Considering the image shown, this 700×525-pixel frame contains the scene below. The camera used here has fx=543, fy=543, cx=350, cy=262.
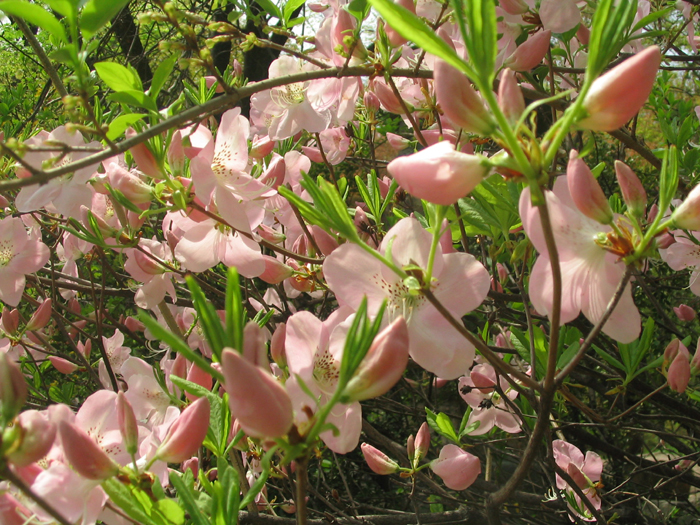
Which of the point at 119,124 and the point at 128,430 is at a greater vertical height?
the point at 119,124

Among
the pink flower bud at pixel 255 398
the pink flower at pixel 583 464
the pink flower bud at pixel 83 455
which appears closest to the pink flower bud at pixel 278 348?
the pink flower bud at pixel 83 455

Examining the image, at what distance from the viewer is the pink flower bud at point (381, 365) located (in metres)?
0.56

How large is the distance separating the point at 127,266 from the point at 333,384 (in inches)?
35.1

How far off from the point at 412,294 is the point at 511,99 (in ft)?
0.93

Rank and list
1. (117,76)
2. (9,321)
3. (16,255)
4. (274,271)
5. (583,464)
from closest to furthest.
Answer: (117,76)
(274,271)
(16,255)
(583,464)
(9,321)

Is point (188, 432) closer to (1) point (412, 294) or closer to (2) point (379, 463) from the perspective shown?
(1) point (412, 294)

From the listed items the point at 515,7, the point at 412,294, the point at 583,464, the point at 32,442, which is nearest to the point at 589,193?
the point at 412,294

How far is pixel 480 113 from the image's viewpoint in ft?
1.86

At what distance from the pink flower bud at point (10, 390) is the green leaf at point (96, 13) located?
0.47m

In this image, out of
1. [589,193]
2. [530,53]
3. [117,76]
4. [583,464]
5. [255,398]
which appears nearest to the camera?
[255,398]

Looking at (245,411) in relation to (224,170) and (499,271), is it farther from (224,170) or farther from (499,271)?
(499,271)

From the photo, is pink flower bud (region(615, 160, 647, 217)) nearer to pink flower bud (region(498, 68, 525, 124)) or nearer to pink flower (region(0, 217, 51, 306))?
pink flower bud (region(498, 68, 525, 124))

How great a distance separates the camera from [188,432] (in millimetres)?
702

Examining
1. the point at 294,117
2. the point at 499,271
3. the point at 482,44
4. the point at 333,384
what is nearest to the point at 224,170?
the point at 294,117
